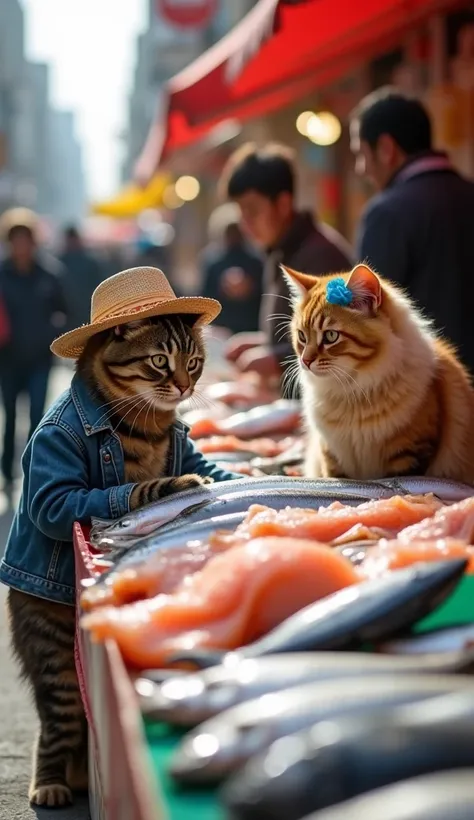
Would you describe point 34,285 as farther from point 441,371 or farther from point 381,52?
point 441,371

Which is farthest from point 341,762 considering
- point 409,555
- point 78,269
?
point 78,269

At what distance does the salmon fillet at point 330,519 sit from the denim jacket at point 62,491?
63 centimetres

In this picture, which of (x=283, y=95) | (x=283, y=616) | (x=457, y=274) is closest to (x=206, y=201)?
(x=283, y=95)

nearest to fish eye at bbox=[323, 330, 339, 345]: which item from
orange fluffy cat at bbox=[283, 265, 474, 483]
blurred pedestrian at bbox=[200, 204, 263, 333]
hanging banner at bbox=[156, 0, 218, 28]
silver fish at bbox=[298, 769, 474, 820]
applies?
orange fluffy cat at bbox=[283, 265, 474, 483]

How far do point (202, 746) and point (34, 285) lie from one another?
32.2 ft

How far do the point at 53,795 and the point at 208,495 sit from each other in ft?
4.57

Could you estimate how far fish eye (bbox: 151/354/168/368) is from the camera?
13.3ft

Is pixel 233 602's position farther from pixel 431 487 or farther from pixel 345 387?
pixel 345 387

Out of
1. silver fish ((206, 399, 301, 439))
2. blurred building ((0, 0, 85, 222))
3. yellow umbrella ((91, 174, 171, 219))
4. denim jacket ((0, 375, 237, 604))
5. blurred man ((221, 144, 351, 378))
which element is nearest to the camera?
denim jacket ((0, 375, 237, 604))

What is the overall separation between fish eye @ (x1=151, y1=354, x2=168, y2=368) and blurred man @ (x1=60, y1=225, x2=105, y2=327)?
521 inches

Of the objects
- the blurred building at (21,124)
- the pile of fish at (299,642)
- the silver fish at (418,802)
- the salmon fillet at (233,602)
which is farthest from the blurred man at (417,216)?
A: the blurred building at (21,124)

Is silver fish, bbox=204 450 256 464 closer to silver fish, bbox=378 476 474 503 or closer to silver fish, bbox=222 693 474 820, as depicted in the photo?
silver fish, bbox=378 476 474 503

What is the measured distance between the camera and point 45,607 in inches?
164

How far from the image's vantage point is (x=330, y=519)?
3.44 metres
